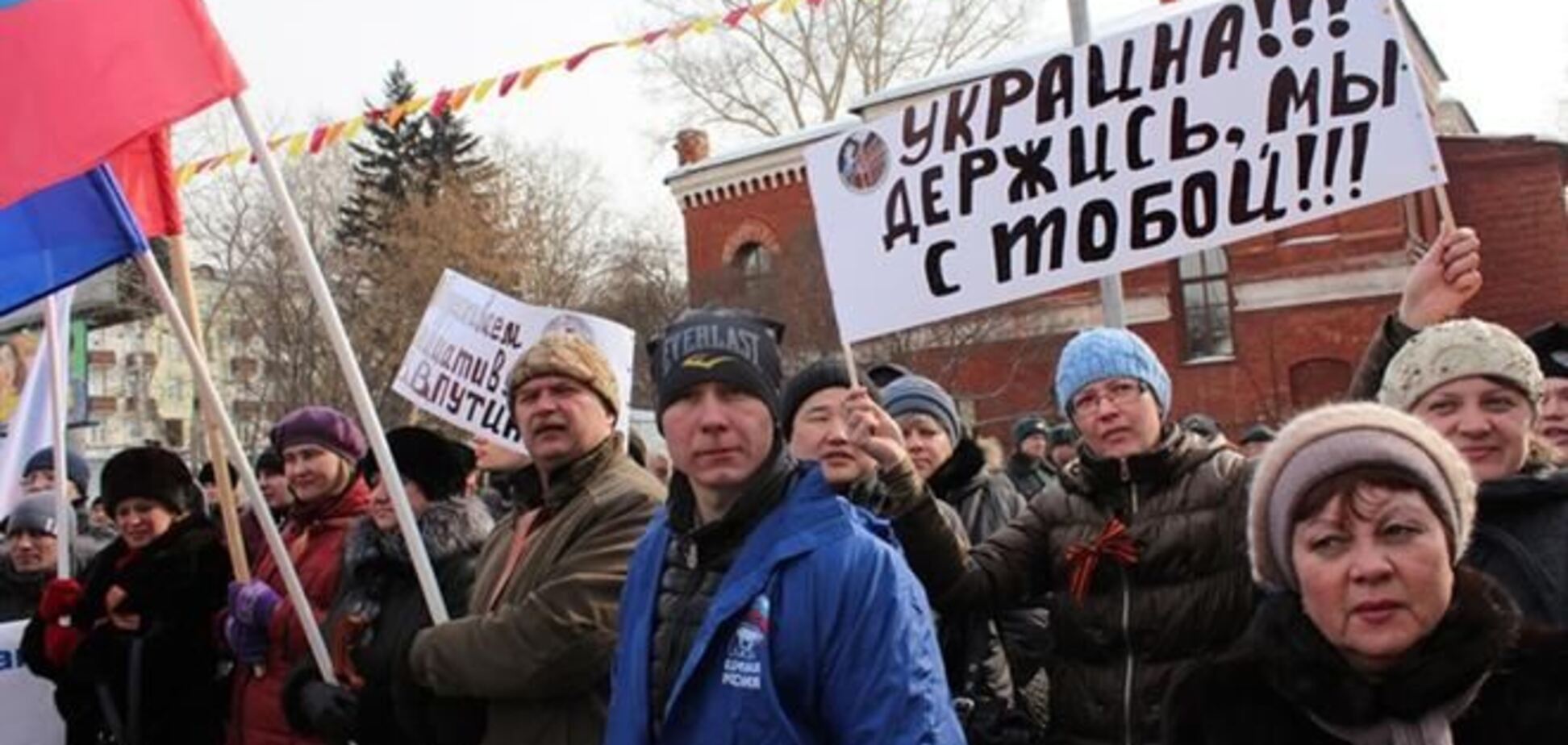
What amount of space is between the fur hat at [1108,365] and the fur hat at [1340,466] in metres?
1.17

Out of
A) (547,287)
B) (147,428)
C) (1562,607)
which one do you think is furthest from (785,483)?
(147,428)

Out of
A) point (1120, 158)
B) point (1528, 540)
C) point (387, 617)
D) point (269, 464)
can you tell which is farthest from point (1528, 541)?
point (269, 464)

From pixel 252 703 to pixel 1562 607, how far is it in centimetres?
388

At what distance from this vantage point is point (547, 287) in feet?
120

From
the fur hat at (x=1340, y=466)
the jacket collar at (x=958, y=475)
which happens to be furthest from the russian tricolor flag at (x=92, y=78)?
the fur hat at (x=1340, y=466)

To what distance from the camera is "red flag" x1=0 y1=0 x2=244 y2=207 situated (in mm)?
4098

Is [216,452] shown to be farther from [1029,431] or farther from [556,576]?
[1029,431]

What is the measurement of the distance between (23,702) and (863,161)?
162 inches

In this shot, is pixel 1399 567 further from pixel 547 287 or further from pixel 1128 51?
pixel 547 287

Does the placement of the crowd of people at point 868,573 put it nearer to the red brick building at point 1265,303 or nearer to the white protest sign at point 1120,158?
the white protest sign at point 1120,158

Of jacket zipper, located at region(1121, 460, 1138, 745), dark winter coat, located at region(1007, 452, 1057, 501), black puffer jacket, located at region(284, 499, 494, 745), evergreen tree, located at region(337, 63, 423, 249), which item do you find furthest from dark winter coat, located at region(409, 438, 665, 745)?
evergreen tree, located at region(337, 63, 423, 249)

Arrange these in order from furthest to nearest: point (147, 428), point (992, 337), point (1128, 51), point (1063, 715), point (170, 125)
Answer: point (147, 428), point (992, 337), point (170, 125), point (1128, 51), point (1063, 715)

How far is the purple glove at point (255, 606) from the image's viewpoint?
4.50 m

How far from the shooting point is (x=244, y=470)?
4355 millimetres
